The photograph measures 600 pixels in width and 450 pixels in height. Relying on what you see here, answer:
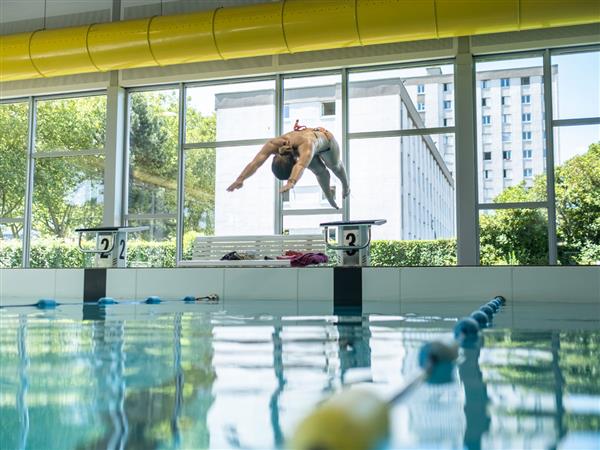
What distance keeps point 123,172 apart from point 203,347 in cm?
937

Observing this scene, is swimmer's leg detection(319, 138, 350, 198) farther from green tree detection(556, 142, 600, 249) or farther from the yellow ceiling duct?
green tree detection(556, 142, 600, 249)

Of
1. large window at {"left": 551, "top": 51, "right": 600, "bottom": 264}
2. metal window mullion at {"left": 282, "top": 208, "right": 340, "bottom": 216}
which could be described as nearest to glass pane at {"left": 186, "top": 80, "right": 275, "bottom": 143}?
metal window mullion at {"left": 282, "top": 208, "right": 340, "bottom": 216}

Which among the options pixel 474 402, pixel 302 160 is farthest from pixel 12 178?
pixel 474 402

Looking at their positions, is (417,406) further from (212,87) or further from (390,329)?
(212,87)

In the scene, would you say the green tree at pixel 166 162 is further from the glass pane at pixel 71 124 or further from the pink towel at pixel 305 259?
the pink towel at pixel 305 259

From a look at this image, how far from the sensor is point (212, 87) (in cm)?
1108

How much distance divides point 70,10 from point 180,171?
3.20m

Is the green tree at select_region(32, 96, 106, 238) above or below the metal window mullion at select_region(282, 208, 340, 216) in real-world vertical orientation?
above

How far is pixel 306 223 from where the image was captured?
407 inches

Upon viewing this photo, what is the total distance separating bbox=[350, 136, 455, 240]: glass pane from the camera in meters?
9.84

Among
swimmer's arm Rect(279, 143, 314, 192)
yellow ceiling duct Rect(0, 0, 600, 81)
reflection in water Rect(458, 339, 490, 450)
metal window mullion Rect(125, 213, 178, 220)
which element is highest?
yellow ceiling duct Rect(0, 0, 600, 81)

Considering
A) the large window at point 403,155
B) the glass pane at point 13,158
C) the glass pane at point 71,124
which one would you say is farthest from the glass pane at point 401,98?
the glass pane at point 13,158

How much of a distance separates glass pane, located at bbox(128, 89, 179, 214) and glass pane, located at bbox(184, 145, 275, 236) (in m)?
0.36

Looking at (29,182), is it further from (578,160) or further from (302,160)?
(578,160)
